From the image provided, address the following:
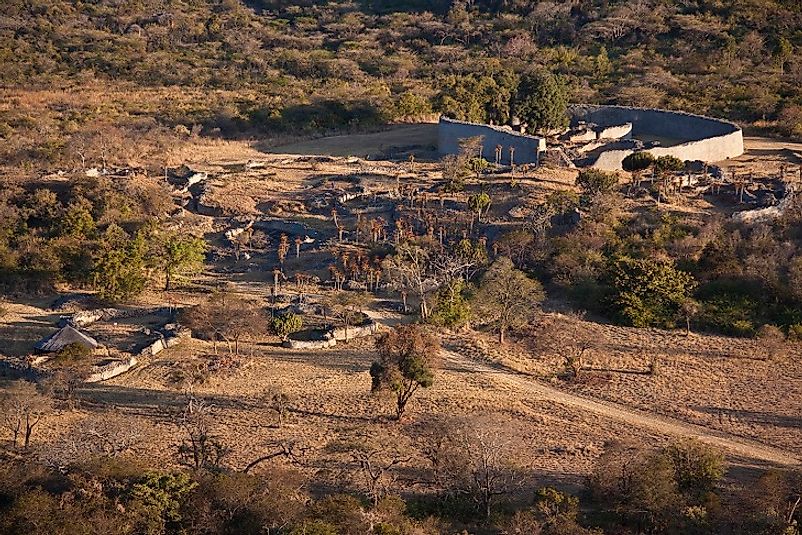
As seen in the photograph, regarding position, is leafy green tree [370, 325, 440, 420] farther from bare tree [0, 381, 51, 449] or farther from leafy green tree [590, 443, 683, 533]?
bare tree [0, 381, 51, 449]

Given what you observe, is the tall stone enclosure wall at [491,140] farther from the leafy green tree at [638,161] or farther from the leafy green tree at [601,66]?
the leafy green tree at [601,66]

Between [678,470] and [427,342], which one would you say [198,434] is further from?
[678,470]

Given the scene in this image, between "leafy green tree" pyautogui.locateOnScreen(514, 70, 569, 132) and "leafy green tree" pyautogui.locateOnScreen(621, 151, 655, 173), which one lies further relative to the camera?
"leafy green tree" pyautogui.locateOnScreen(514, 70, 569, 132)

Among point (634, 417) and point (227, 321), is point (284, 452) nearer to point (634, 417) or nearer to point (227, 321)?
point (227, 321)

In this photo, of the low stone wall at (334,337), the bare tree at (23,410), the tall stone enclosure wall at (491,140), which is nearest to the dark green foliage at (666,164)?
the tall stone enclosure wall at (491,140)

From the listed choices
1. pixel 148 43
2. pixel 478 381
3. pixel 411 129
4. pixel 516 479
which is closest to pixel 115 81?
pixel 148 43

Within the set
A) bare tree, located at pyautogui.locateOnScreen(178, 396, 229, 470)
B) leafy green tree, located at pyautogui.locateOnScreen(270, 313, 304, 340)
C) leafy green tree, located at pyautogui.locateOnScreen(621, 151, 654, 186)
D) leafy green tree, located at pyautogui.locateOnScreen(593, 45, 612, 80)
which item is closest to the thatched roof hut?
bare tree, located at pyautogui.locateOnScreen(178, 396, 229, 470)
